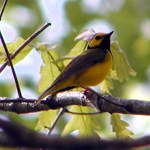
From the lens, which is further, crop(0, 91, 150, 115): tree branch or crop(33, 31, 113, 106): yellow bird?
crop(33, 31, 113, 106): yellow bird

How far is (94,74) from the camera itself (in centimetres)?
283

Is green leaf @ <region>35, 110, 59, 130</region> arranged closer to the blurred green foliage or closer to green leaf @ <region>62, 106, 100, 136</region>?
green leaf @ <region>62, 106, 100, 136</region>

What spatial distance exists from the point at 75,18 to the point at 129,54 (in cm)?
122

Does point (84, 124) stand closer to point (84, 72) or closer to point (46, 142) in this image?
point (84, 72)

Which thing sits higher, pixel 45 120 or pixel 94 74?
pixel 94 74

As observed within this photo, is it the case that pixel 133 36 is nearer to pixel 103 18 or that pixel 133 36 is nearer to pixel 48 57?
pixel 103 18

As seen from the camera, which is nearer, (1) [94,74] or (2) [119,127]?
(2) [119,127]

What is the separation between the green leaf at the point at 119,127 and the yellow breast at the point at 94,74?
0.46 meters

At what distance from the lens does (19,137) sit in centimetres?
40

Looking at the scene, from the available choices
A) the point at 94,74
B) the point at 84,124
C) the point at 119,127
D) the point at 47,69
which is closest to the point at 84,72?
the point at 94,74

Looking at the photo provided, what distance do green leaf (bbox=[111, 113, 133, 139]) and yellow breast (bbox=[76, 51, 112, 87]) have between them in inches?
18.3

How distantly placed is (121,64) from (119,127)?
397 mm

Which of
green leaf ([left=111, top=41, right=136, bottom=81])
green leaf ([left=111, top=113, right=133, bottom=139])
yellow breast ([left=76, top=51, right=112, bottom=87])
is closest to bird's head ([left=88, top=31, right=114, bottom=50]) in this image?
yellow breast ([left=76, top=51, right=112, bottom=87])

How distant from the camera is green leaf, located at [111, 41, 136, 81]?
7.85 ft
